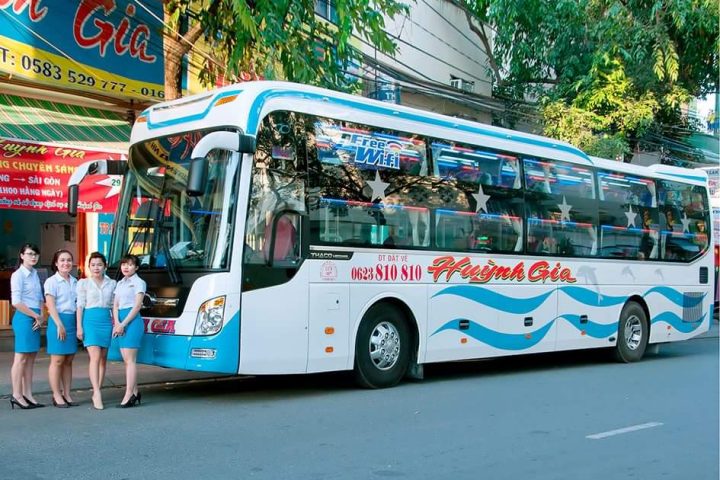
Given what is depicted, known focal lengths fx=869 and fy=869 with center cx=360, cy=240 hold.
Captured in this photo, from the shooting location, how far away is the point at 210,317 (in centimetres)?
916

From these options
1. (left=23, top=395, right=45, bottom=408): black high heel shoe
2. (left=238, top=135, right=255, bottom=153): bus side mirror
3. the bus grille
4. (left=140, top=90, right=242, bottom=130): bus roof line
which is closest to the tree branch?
the bus grille

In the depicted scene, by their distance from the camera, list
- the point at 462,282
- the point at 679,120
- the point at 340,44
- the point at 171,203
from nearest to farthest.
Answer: the point at 171,203 < the point at 462,282 < the point at 340,44 < the point at 679,120

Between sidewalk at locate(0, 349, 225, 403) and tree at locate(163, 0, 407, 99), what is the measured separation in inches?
173

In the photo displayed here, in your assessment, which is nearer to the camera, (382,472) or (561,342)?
(382,472)

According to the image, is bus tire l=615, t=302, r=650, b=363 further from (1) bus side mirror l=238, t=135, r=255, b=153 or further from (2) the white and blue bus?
(1) bus side mirror l=238, t=135, r=255, b=153

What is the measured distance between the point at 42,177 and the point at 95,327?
5.16 metres

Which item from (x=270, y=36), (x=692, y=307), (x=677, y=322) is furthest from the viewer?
(x=692, y=307)

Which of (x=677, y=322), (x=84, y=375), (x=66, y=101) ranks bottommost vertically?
(x=84, y=375)

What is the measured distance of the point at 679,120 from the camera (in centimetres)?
2697

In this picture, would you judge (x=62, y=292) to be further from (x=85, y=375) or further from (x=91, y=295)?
(x=85, y=375)

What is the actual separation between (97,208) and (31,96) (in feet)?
6.80

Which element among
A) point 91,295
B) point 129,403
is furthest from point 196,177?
point 129,403

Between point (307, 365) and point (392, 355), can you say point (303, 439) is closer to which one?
point (307, 365)

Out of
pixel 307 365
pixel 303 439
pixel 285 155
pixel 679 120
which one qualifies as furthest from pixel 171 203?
pixel 679 120
